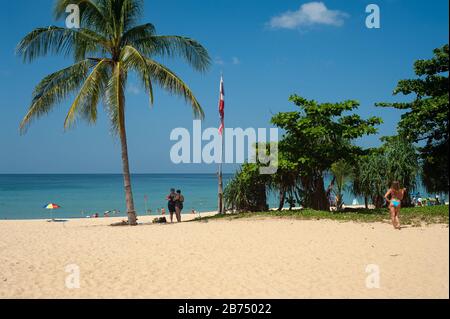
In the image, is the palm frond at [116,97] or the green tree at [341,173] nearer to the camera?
the palm frond at [116,97]

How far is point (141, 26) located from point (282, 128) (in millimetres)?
6963

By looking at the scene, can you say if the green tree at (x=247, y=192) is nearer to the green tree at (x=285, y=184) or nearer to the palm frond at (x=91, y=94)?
the green tree at (x=285, y=184)

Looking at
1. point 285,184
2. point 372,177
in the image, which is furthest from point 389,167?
point 285,184

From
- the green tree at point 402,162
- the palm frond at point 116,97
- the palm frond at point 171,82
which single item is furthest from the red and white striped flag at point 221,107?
the green tree at point 402,162

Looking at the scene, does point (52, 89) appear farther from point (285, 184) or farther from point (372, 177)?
point (372, 177)

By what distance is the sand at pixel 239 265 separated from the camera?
4062 mm

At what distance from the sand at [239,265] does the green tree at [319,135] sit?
15.4 feet

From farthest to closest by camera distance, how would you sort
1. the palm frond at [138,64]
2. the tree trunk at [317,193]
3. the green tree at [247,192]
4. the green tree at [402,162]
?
the green tree at [247,192]
the tree trunk at [317,193]
the green tree at [402,162]
the palm frond at [138,64]

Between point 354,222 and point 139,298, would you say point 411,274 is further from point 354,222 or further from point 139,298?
point 354,222

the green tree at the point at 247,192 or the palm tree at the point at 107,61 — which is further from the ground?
the palm tree at the point at 107,61

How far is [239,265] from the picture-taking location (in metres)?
7.48

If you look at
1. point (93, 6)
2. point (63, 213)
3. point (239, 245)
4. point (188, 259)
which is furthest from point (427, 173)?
point (63, 213)

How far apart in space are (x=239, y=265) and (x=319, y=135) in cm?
901

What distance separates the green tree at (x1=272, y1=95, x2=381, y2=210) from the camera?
15.8m
